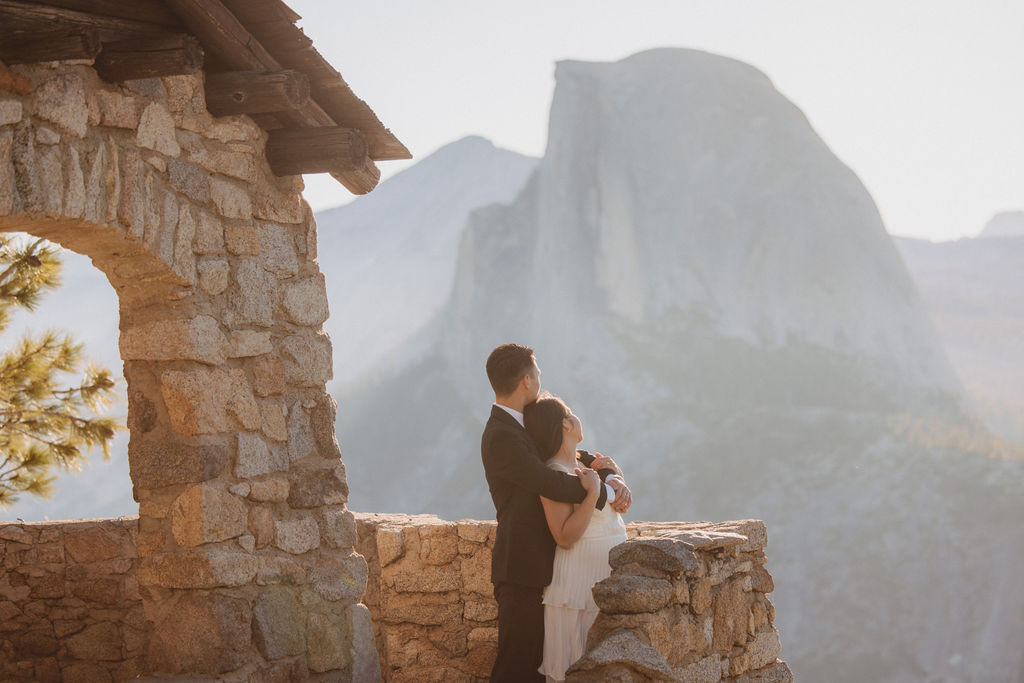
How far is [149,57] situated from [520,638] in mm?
2575

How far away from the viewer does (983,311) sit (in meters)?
44.9

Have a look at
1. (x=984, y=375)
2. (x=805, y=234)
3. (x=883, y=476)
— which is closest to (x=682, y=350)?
(x=805, y=234)

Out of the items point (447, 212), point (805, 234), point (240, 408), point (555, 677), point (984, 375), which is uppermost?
point (447, 212)

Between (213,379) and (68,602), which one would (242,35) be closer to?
(213,379)

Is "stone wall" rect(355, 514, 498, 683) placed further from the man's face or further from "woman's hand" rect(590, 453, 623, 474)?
the man's face

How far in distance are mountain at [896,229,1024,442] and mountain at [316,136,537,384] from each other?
24214 millimetres

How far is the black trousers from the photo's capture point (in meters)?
3.85

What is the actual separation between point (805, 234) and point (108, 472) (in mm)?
34220

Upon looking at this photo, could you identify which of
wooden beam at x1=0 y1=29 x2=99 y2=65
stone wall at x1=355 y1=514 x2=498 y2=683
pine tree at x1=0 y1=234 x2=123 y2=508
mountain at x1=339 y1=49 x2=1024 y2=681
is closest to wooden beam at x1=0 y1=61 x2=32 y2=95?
wooden beam at x1=0 y1=29 x2=99 y2=65

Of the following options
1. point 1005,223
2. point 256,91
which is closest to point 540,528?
point 256,91

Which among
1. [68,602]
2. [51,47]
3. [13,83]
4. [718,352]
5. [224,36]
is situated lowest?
Result: [68,602]

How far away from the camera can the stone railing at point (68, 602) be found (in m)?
5.77

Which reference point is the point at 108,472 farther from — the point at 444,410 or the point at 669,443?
the point at 669,443

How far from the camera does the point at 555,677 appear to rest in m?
3.81
